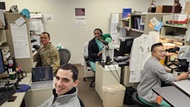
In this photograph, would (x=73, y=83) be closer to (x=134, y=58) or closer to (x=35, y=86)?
(x=35, y=86)

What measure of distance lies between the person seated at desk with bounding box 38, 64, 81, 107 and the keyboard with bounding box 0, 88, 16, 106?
56cm

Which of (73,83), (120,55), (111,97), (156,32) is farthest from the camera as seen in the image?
(120,55)

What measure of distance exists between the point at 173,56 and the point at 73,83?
2.13 m

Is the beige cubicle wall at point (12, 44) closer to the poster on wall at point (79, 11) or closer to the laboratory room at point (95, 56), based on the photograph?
the laboratory room at point (95, 56)

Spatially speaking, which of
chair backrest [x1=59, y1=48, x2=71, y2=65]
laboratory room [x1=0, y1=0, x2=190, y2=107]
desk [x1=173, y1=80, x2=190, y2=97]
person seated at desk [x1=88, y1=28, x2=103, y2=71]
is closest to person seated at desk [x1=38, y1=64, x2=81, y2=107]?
laboratory room [x1=0, y1=0, x2=190, y2=107]

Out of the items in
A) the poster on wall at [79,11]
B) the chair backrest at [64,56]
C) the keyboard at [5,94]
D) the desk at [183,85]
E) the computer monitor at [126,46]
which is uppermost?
the poster on wall at [79,11]

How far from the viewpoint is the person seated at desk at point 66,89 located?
46.9 inches

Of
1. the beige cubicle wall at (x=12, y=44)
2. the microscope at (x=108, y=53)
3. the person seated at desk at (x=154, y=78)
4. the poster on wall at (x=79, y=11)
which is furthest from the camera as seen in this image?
the poster on wall at (x=79, y=11)

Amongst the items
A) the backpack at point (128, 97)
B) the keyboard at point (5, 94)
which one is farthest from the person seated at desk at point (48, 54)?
the backpack at point (128, 97)

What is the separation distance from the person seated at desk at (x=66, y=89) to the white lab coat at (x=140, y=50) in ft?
5.52

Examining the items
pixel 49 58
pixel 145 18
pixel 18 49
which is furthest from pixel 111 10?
pixel 18 49

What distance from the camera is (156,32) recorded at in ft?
9.09

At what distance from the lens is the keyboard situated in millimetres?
1516

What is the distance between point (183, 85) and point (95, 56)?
1.91 metres
